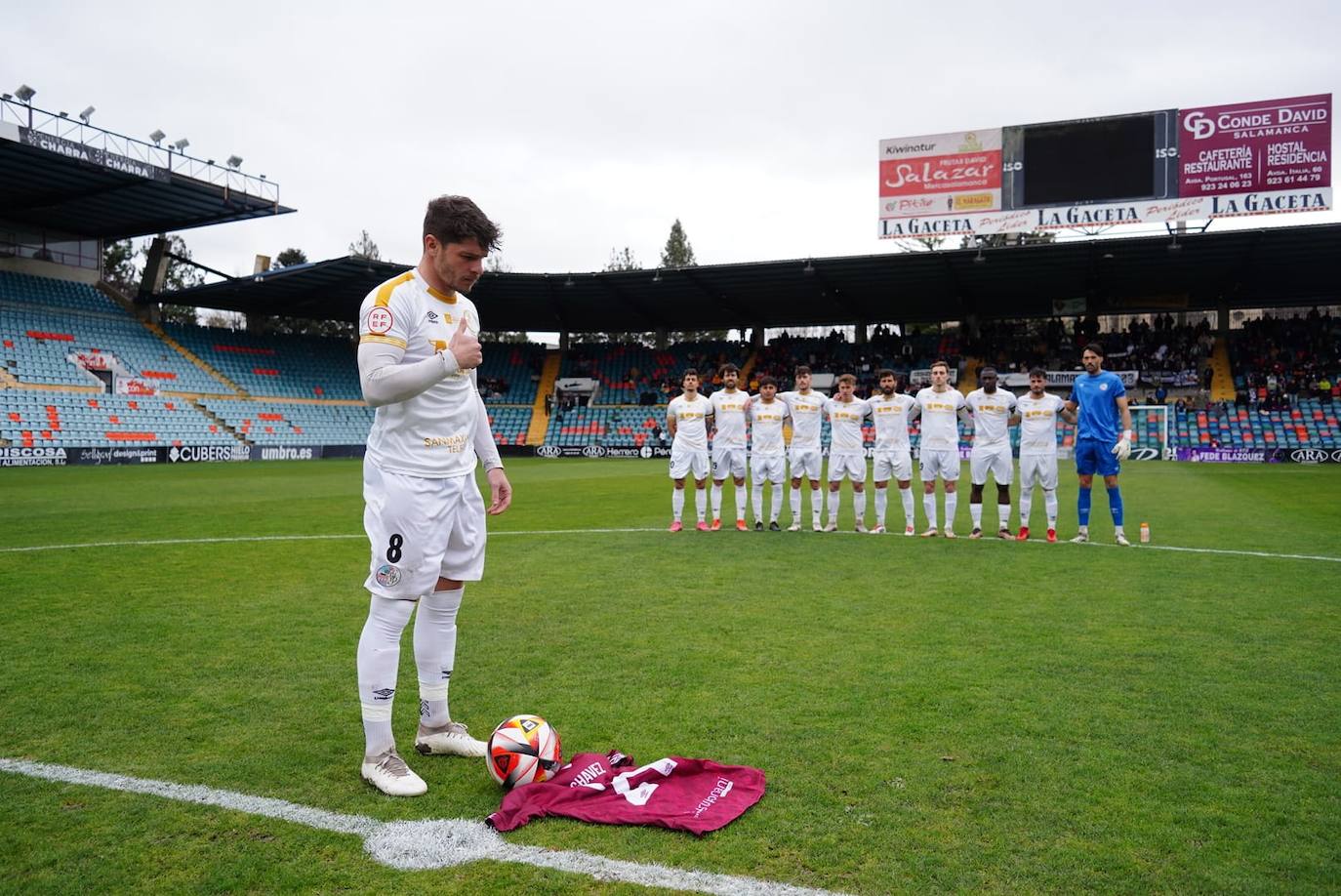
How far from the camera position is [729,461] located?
496 inches

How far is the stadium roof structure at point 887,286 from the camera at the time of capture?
1272 inches

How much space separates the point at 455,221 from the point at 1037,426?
977 centimetres

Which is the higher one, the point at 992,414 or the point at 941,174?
the point at 941,174

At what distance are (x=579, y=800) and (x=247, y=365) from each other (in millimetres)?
45355

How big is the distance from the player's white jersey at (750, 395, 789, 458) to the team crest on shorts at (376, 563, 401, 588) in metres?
9.03

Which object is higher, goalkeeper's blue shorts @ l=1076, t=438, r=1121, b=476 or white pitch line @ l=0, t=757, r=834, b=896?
goalkeeper's blue shorts @ l=1076, t=438, r=1121, b=476

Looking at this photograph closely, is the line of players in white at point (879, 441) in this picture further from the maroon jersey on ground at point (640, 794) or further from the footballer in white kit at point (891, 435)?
the maroon jersey on ground at point (640, 794)

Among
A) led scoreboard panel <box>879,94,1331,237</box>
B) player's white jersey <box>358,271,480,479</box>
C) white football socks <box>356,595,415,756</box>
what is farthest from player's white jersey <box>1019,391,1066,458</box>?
led scoreboard panel <box>879,94,1331,237</box>

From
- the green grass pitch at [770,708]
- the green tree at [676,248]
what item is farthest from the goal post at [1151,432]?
the green tree at [676,248]

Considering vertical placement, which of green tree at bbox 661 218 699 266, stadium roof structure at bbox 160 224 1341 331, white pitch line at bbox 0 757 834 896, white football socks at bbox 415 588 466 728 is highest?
green tree at bbox 661 218 699 266

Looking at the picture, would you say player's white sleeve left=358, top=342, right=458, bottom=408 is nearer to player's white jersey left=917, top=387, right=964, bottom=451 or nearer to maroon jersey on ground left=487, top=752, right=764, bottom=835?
maroon jersey on ground left=487, top=752, right=764, bottom=835

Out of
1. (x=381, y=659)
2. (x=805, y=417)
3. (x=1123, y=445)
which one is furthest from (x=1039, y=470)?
(x=381, y=659)

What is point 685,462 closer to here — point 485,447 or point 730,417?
point 730,417

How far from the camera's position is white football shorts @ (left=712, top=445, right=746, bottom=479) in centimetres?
1255
